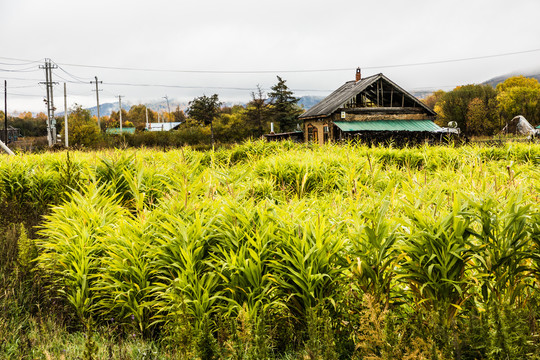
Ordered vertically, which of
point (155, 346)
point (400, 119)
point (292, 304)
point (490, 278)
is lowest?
point (155, 346)

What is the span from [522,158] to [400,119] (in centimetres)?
2013

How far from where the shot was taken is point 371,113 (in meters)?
30.4

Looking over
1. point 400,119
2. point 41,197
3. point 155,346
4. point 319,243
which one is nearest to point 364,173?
point 319,243

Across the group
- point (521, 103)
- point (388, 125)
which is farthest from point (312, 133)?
point (521, 103)

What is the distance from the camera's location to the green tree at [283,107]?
5241 cm

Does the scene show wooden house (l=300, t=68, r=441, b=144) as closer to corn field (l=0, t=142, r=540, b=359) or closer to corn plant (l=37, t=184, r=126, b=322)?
corn plant (l=37, t=184, r=126, b=322)

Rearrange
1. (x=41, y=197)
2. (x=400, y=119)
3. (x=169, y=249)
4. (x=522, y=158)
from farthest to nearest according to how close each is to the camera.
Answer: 1. (x=400, y=119)
2. (x=522, y=158)
3. (x=41, y=197)
4. (x=169, y=249)

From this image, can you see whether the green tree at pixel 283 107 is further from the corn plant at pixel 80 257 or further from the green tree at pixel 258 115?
the corn plant at pixel 80 257

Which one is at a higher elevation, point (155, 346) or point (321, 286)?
point (321, 286)

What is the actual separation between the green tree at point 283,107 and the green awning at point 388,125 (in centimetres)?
2234

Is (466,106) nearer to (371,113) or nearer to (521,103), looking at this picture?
(521,103)

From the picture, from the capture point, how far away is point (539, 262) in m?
3.05

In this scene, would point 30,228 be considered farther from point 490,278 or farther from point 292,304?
point 490,278

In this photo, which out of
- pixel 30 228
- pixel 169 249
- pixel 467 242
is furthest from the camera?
pixel 30 228
